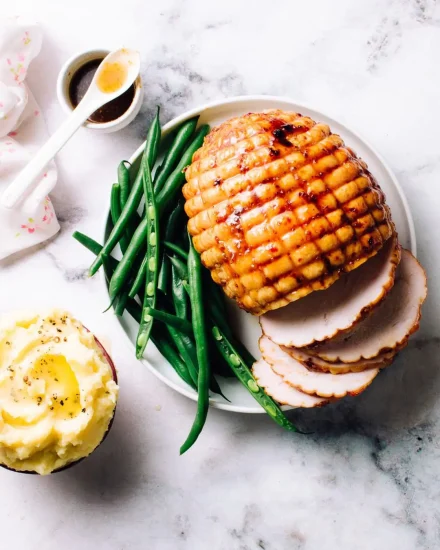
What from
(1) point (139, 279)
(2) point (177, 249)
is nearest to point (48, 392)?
(1) point (139, 279)

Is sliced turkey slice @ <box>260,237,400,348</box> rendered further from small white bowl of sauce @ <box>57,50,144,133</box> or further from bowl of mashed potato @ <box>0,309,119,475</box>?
small white bowl of sauce @ <box>57,50,144,133</box>

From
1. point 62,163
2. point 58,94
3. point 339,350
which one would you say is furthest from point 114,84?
point 339,350

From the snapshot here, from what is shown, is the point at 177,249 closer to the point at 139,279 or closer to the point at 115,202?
the point at 139,279

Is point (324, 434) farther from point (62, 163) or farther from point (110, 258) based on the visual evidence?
point (62, 163)

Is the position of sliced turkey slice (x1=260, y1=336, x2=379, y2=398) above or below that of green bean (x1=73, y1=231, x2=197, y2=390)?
below

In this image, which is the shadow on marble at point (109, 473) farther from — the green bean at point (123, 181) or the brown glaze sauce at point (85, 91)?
the brown glaze sauce at point (85, 91)

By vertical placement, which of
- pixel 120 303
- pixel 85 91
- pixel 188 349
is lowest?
pixel 188 349

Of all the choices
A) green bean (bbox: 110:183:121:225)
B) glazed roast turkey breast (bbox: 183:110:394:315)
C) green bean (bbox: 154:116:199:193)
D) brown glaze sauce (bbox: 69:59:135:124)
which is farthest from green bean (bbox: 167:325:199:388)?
brown glaze sauce (bbox: 69:59:135:124)

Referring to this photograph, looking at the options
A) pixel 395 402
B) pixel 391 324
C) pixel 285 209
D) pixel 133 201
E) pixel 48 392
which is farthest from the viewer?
pixel 395 402
